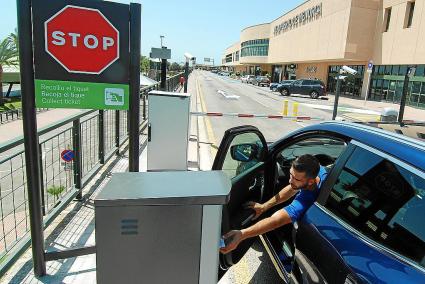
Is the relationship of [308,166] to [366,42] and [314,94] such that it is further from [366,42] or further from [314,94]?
[366,42]

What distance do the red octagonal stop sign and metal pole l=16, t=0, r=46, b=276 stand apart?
0.14 meters

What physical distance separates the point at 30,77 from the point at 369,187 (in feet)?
8.21

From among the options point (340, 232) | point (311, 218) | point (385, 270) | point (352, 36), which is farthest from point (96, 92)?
point (352, 36)

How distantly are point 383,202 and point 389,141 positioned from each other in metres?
0.35

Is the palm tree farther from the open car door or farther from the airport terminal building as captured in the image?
the airport terminal building

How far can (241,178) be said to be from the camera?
2.73 meters

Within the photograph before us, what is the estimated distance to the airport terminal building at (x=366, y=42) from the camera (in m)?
28.3

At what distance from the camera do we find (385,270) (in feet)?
5.56

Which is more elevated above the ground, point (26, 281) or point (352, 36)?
point (352, 36)

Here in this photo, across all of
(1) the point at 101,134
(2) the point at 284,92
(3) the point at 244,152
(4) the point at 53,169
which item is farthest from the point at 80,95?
(2) the point at 284,92

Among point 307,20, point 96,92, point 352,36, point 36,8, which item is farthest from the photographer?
point 307,20

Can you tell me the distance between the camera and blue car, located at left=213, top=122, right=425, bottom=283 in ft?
5.76

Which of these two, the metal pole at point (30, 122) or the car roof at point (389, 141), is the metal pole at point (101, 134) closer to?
the metal pole at point (30, 122)

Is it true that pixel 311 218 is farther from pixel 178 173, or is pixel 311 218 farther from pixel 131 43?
pixel 131 43
